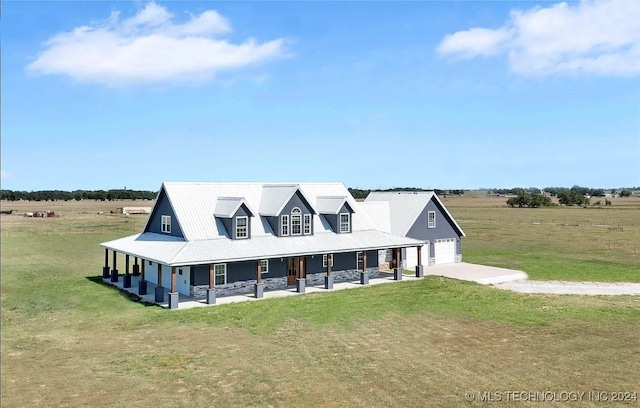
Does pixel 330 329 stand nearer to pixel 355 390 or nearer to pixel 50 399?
pixel 355 390

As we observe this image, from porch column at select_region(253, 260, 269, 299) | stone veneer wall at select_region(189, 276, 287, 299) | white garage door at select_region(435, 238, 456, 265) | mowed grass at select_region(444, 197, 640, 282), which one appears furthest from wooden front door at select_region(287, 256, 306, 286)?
mowed grass at select_region(444, 197, 640, 282)

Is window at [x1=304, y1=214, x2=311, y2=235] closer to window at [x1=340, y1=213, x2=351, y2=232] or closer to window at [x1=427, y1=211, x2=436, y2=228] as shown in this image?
window at [x1=340, y1=213, x2=351, y2=232]

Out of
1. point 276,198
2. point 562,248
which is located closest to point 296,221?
point 276,198

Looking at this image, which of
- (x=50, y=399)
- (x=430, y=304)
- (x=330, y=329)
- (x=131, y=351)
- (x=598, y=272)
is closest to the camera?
(x=50, y=399)

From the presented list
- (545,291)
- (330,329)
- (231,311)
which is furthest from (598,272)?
(231,311)

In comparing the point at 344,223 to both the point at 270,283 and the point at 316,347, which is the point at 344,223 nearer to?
the point at 270,283
